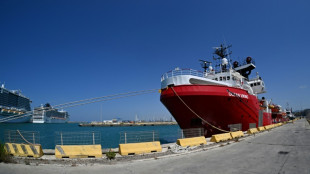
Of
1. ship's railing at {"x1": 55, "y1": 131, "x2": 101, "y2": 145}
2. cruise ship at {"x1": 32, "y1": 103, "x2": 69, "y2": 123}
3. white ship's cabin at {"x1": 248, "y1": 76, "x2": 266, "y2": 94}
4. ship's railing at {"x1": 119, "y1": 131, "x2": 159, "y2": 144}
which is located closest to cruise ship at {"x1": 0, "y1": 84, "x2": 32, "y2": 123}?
cruise ship at {"x1": 32, "y1": 103, "x2": 69, "y2": 123}

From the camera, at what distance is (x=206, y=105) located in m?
12.7

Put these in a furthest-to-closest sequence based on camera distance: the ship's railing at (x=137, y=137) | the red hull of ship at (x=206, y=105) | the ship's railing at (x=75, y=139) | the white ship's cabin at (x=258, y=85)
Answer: the white ship's cabin at (x=258, y=85), the red hull of ship at (x=206, y=105), the ship's railing at (x=137, y=137), the ship's railing at (x=75, y=139)

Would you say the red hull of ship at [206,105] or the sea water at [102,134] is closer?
the red hull of ship at [206,105]

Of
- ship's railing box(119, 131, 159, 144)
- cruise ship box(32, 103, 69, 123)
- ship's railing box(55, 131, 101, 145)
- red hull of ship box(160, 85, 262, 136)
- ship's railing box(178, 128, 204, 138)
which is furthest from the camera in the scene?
cruise ship box(32, 103, 69, 123)

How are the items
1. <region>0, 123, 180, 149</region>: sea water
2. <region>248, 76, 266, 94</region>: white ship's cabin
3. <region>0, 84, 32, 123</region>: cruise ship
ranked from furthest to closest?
<region>0, 84, 32, 123</region>: cruise ship
<region>248, 76, 266, 94</region>: white ship's cabin
<region>0, 123, 180, 149</region>: sea water

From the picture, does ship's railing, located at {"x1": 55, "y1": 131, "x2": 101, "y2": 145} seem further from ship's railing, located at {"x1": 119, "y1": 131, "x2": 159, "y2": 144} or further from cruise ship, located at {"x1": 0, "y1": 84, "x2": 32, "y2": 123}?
cruise ship, located at {"x1": 0, "y1": 84, "x2": 32, "y2": 123}

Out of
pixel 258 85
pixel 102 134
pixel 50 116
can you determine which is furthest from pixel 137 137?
pixel 50 116

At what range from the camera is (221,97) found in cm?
1289

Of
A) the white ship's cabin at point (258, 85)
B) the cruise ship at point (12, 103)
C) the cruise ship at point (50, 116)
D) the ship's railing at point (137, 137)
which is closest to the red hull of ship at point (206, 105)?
the ship's railing at point (137, 137)

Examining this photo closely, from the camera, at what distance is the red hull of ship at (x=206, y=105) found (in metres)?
12.4

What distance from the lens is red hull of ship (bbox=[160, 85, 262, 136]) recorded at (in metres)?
12.4

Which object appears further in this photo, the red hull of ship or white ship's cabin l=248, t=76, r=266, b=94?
white ship's cabin l=248, t=76, r=266, b=94

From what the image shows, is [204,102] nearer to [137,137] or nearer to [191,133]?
[191,133]

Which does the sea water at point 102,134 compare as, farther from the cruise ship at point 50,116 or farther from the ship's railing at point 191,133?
the cruise ship at point 50,116
